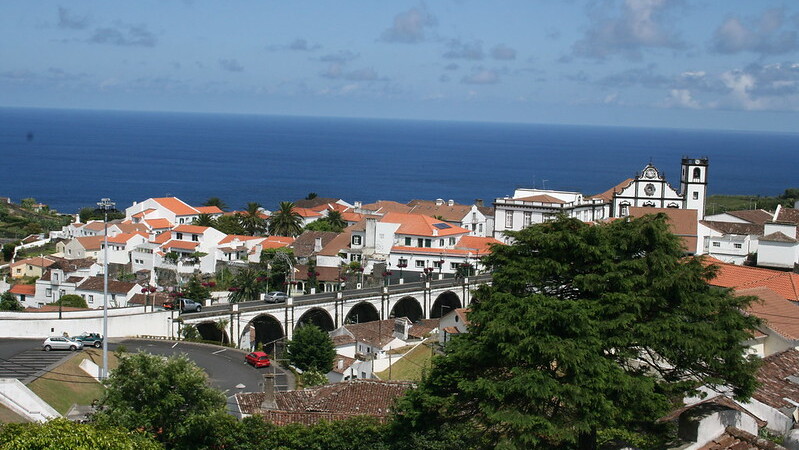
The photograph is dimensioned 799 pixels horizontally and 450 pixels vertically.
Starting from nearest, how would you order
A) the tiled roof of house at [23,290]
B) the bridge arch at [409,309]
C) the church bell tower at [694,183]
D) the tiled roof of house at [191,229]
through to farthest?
the bridge arch at [409,309]
the tiled roof of house at [23,290]
the tiled roof of house at [191,229]
the church bell tower at [694,183]

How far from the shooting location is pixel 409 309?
62312 mm

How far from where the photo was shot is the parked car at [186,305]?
5208cm

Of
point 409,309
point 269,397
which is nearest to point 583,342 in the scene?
point 269,397

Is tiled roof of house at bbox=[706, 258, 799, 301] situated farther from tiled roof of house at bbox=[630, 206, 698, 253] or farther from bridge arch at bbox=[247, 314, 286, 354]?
bridge arch at bbox=[247, 314, 286, 354]

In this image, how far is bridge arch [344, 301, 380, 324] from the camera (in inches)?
2302

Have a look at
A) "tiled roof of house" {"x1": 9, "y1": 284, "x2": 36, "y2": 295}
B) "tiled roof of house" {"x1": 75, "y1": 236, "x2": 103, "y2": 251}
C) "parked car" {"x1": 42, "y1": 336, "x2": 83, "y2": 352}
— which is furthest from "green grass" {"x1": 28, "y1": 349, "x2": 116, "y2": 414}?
"tiled roof of house" {"x1": 75, "y1": 236, "x2": 103, "y2": 251}

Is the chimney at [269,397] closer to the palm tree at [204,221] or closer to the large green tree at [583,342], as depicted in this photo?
the large green tree at [583,342]

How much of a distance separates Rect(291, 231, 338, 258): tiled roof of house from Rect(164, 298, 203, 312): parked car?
56.5ft

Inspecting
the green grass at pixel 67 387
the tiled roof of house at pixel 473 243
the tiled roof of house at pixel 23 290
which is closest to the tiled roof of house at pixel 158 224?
the tiled roof of house at pixel 23 290

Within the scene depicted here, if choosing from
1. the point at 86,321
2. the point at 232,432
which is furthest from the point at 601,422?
the point at 86,321

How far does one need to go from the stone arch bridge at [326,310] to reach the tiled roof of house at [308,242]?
12.1 metres

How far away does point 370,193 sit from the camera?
17975 cm

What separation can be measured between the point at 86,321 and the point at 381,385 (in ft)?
65.2

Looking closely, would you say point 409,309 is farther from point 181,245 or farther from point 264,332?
point 181,245
